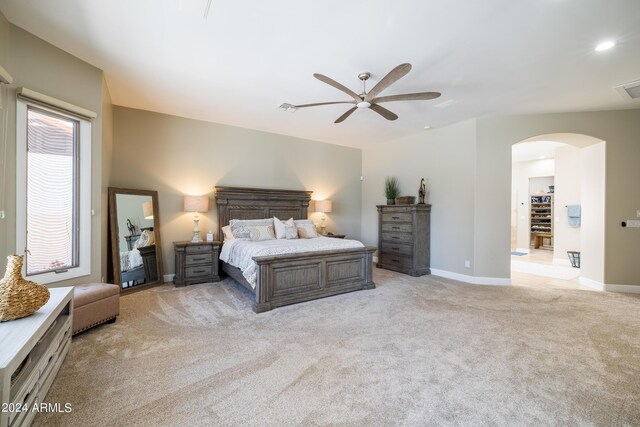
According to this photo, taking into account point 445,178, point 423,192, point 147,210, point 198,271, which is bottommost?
point 198,271

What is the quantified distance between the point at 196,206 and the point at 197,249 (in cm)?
74

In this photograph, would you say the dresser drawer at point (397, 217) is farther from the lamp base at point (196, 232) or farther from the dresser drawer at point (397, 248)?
the lamp base at point (196, 232)

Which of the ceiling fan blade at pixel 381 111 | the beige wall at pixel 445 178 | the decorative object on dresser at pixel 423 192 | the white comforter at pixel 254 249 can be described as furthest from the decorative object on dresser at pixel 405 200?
the ceiling fan blade at pixel 381 111

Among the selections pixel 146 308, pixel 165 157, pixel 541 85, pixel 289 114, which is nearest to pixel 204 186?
pixel 165 157

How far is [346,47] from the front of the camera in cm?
274

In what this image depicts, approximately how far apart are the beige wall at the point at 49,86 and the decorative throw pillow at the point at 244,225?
1.90 m

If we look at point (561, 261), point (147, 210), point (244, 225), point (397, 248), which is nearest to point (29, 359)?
point (147, 210)

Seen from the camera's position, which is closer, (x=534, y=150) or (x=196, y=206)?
(x=196, y=206)

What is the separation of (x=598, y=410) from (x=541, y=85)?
11.7 feet

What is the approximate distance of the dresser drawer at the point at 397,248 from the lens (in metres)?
5.37

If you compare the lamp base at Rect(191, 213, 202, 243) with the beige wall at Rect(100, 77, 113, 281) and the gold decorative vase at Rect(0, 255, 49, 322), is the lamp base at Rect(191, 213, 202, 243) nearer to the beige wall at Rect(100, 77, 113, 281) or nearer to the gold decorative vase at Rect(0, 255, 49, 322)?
the beige wall at Rect(100, 77, 113, 281)

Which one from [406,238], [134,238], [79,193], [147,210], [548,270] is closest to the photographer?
[79,193]

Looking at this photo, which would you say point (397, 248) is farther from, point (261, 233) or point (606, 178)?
point (606, 178)

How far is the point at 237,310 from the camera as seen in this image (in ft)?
11.1
